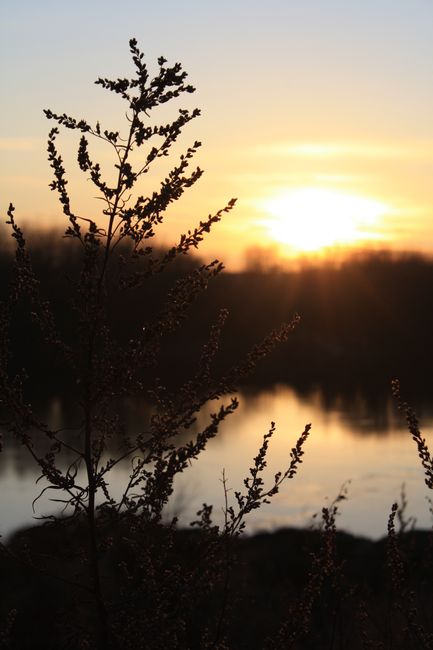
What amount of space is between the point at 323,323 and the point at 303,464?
5355cm

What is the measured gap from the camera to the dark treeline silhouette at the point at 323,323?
54094 mm

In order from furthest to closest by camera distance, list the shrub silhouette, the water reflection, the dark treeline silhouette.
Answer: the dark treeline silhouette
the water reflection
the shrub silhouette

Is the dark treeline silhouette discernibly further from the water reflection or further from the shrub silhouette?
the shrub silhouette

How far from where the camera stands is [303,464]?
107 ft

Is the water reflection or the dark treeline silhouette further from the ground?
the dark treeline silhouette

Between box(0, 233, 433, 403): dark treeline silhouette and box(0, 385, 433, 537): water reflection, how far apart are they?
5.84m

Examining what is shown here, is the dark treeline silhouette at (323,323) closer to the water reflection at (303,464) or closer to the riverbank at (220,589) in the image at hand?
the water reflection at (303,464)

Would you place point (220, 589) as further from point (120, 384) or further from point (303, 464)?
point (303, 464)

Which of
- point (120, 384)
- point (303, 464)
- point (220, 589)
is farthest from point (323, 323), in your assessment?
point (120, 384)

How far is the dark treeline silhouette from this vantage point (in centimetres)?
5409

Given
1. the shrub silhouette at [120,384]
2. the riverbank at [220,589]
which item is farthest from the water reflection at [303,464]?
the shrub silhouette at [120,384]

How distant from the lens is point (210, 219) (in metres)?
4.08

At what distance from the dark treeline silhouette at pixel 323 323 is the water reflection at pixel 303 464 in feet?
19.2

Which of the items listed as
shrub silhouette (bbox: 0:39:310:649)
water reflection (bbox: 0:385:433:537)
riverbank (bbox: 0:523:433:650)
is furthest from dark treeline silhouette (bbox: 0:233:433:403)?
shrub silhouette (bbox: 0:39:310:649)
